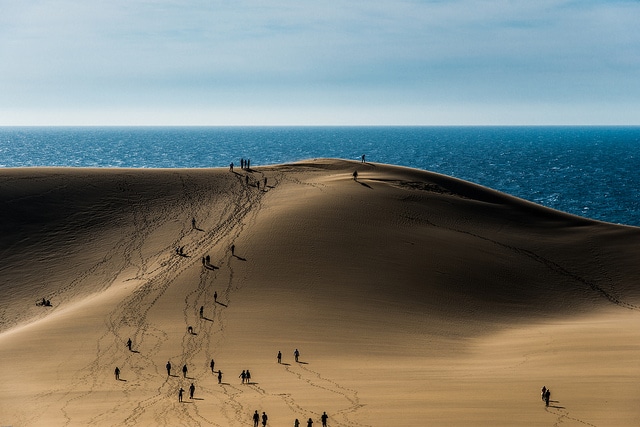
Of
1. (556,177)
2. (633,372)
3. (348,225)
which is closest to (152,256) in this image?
(348,225)

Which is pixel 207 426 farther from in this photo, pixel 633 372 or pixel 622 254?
pixel 622 254

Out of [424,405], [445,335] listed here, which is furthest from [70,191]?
[424,405]

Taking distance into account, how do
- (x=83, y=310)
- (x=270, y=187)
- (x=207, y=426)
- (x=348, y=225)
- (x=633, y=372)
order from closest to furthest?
(x=207, y=426) < (x=633, y=372) < (x=83, y=310) < (x=348, y=225) < (x=270, y=187)

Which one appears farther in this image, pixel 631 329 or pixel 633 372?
pixel 631 329

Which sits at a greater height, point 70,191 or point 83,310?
point 70,191

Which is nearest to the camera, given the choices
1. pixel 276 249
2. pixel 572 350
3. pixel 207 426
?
pixel 207 426

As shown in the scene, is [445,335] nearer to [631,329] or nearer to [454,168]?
[631,329]
